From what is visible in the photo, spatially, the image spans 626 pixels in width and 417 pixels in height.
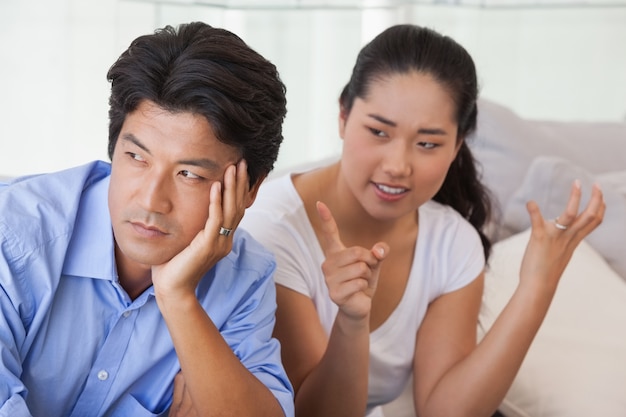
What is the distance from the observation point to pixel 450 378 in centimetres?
205

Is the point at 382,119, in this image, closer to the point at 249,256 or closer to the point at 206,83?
the point at 249,256

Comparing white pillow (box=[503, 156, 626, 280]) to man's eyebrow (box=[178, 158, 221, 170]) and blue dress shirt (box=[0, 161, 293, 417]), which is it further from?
man's eyebrow (box=[178, 158, 221, 170])

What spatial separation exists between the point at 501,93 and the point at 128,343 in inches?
115

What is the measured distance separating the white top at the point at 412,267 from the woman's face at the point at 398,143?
15 centimetres

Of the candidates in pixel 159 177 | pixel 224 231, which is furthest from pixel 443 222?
pixel 159 177

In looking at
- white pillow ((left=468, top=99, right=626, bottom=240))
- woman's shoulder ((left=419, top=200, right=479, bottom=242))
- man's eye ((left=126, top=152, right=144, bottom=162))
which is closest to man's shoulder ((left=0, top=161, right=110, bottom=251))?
man's eye ((left=126, top=152, right=144, bottom=162))

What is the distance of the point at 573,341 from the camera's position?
2.32m

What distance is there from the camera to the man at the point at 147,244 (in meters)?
1.47

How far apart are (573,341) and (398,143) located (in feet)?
2.33

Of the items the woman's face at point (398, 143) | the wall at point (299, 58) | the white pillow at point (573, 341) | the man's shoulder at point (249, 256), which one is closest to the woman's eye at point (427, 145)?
the woman's face at point (398, 143)

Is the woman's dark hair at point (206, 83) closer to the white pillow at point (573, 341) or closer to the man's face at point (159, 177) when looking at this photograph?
the man's face at point (159, 177)

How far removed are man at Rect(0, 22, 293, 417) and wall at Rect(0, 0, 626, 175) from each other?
5.22 feet

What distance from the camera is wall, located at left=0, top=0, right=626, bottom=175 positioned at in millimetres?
3145

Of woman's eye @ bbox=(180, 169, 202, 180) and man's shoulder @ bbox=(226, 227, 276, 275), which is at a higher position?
woman's eye @ bbox=(180, 169, 202, 180)
